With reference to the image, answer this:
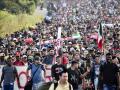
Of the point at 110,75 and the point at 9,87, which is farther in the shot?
the point at 9,87

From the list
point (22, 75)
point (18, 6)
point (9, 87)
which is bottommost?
point (18, 6)

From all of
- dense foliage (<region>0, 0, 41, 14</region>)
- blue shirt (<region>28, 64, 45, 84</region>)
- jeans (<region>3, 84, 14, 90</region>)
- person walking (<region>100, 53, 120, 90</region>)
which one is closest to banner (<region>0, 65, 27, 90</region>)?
jeans (<region>3, 84, 14, 90</region>)

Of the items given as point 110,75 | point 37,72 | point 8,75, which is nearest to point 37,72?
point 37,72

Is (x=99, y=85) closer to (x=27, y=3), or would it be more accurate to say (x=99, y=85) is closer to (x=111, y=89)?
(x=111, y=89)

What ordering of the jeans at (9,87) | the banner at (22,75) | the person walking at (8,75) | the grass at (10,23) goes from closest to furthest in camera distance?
the person walking at (8,75), the jeans at (9,87), the banner at (22,75), the grass at (10,23)

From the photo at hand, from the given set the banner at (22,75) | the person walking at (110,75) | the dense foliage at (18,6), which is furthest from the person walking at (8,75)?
the dense foliage at (18,6)

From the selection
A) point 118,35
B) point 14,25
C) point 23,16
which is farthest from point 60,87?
point 23,16

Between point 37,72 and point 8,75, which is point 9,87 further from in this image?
point 37,72

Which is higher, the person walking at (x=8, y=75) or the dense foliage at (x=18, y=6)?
the person walking at (x=8, y=75)

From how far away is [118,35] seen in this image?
29938 mm

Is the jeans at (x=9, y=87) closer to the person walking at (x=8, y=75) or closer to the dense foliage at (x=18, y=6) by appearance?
the person walking at (x=8, y=75)

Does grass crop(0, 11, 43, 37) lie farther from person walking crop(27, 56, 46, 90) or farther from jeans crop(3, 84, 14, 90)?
person walking crop(27, 56, 46, 90)

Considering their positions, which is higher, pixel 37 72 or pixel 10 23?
pixel 37 72

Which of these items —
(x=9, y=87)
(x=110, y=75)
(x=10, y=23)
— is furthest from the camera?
(x=10, y=23)
